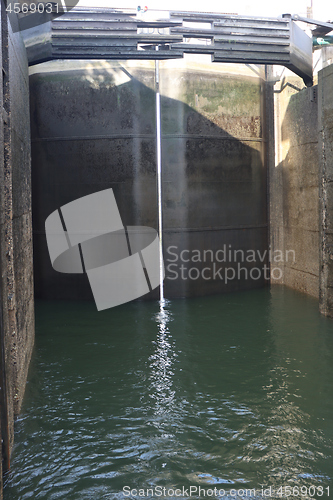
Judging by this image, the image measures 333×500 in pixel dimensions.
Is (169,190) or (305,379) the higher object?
(169,190)

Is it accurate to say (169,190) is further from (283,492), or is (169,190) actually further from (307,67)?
(283,492)

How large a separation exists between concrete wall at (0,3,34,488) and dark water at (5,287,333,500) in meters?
0.44

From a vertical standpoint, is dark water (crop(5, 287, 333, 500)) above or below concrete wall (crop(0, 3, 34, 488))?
below

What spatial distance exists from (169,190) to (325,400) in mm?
6490

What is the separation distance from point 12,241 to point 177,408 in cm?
262

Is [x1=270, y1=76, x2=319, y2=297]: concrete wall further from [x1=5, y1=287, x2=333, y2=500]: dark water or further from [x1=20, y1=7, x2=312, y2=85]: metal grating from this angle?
[x1=5, y1=287, x2=333, y2=500]: dark water

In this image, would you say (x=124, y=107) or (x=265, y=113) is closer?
(x=124, y=107)

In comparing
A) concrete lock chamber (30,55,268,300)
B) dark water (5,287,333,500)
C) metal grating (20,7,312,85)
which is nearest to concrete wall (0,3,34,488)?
dark water (5,287,333,500)

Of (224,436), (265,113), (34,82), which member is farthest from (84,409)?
(265,113)

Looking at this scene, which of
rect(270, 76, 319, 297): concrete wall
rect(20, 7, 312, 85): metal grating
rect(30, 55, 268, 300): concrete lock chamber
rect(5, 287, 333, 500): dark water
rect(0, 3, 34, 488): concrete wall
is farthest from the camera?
rect(270, 76, 319, 297): concrete wall

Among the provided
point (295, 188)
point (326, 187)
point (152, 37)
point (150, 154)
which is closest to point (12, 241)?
point (152, 37)

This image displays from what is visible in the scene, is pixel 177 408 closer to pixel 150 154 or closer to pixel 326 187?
pixel 326 187

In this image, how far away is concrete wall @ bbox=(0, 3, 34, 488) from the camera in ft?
14.5

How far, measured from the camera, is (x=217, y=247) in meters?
11.3
